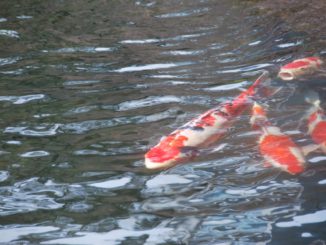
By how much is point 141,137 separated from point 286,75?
2206 millimetres

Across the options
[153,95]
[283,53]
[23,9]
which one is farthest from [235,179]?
[23,9]

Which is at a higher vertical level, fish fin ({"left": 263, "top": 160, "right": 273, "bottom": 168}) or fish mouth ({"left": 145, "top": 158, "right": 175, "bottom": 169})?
fish mouth ({"left": 145, "top": 158, "right": 175, "bottom": 169})

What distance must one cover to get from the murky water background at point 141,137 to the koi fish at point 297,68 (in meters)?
0.20

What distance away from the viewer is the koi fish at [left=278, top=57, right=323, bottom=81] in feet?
21.6

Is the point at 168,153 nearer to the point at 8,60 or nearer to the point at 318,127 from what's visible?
the point at 318,127

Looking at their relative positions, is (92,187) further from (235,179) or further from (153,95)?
(153,95)

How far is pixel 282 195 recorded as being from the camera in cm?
424

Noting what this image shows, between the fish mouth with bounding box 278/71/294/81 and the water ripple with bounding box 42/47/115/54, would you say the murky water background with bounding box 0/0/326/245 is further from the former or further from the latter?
the fish mouth with bounding box 278/71/294/81

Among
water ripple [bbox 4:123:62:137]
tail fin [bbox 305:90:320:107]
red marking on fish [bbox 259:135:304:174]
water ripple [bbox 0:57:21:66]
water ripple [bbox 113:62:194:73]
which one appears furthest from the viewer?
water ripple [bbox 0:57:21:66]

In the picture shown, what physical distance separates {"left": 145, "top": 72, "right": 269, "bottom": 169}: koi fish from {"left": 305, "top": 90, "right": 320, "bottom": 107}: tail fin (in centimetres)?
63

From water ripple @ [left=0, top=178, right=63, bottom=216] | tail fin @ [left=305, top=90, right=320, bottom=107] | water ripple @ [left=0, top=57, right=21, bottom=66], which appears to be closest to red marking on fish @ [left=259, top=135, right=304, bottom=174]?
tail fin @ [left=305, top=90, right=320, bottom=107]

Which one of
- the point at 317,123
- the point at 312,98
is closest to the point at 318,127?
the point at 317,123

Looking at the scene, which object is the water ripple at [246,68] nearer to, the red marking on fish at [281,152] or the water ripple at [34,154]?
the red marking on fish at [281,152]

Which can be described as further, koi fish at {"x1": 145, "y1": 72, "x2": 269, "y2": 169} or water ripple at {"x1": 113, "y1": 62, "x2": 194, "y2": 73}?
water ripple at {"x1": 113, "y1": 62, "x2": 194, "y2": 73}
